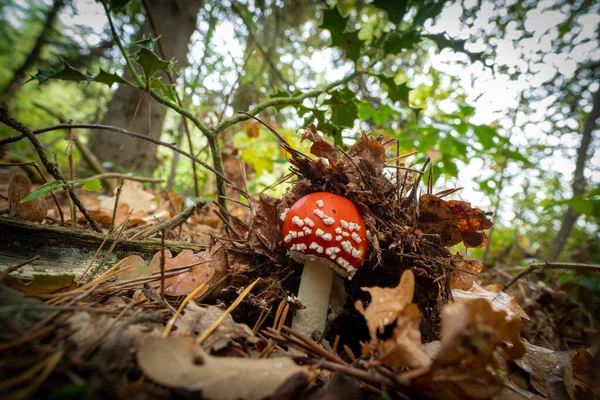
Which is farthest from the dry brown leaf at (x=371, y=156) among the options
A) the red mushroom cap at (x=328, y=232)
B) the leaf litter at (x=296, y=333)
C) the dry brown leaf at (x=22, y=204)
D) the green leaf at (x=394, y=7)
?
the dry brown leaf at (x=22, y=204)

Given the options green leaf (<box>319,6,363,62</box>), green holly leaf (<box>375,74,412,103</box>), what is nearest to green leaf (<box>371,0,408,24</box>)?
green leaf (<box>319,6,363,62</box>)

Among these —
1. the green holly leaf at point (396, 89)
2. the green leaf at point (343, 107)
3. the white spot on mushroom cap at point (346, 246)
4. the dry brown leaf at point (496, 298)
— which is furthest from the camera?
the green holly leaf at point (396, 89)

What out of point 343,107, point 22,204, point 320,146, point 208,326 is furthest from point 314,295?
point 22,204

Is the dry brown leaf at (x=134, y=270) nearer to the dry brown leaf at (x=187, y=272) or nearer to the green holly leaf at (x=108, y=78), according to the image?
the dry brown leaf at (x=187, y=272)

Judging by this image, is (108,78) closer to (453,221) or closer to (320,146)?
(320,146)

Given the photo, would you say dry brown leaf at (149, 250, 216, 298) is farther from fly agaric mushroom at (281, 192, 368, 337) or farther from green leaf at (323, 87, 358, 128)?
green leaf at (323, 87, 358, 128)

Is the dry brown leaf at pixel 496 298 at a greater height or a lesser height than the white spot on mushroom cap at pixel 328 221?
lesser

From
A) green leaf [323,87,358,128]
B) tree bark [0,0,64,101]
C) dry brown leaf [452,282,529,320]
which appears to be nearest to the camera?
dry brown leaf [452,282,529,320]
